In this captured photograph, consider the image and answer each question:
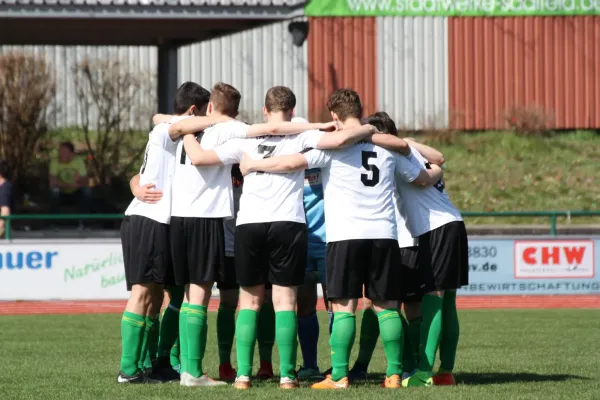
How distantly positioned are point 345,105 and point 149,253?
1764mm

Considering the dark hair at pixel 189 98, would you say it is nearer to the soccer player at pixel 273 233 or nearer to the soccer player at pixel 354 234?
the soccer player at pixel 273 233

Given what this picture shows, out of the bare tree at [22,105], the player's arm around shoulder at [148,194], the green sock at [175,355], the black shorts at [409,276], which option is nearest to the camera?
the black shorts at [409,276]

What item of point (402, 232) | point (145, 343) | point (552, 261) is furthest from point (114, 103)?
point (402, 232)

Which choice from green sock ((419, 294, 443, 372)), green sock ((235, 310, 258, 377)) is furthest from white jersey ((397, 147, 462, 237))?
green sock ((235, 310, 258, 377))

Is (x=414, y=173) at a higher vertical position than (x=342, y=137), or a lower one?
lower

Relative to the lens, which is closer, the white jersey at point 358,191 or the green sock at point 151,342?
the white jersey at point 358,191

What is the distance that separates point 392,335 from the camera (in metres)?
7.77

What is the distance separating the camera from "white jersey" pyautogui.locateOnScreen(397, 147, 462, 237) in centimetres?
818

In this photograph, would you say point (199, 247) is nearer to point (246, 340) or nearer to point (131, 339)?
point (246, 340)

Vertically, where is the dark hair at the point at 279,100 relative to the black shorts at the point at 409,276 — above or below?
above

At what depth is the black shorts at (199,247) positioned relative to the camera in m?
8.01

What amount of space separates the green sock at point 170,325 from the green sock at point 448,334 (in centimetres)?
204

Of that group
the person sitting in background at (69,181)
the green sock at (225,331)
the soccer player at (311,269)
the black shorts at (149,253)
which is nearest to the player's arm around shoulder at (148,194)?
the black shorts at (149,253)

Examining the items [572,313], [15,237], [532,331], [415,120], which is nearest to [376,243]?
[532,331]
